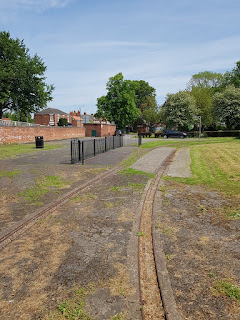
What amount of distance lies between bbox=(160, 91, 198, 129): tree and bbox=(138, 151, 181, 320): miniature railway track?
143 ft

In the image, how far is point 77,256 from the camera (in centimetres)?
348

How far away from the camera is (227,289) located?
272 cm

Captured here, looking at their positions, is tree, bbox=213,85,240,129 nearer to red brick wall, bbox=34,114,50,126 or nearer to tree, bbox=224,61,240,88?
tree, bbox=224,61,240,88

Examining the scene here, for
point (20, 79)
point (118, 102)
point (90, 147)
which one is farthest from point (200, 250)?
point (118, 102)

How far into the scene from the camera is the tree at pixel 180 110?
4556cm

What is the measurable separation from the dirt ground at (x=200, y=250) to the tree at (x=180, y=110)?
136 ft

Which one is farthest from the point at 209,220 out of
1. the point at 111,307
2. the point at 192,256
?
the point at 111,307

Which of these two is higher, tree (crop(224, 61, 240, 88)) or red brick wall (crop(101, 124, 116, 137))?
tree (crop(224, 61, 240, 88))

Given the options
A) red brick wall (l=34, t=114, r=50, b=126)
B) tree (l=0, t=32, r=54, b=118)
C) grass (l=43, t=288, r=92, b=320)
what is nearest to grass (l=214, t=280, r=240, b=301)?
grass (l=43, t=288, r=92, b=320)

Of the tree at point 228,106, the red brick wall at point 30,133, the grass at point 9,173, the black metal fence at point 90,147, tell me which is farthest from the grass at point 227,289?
the tree at point 228,106

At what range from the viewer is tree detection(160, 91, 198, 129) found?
45.6 metres

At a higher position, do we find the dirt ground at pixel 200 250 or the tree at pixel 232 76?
the tree at pixel 232 76

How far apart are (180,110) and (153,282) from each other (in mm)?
46509

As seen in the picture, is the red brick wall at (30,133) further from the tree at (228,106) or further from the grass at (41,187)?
the tree at (228,106)
